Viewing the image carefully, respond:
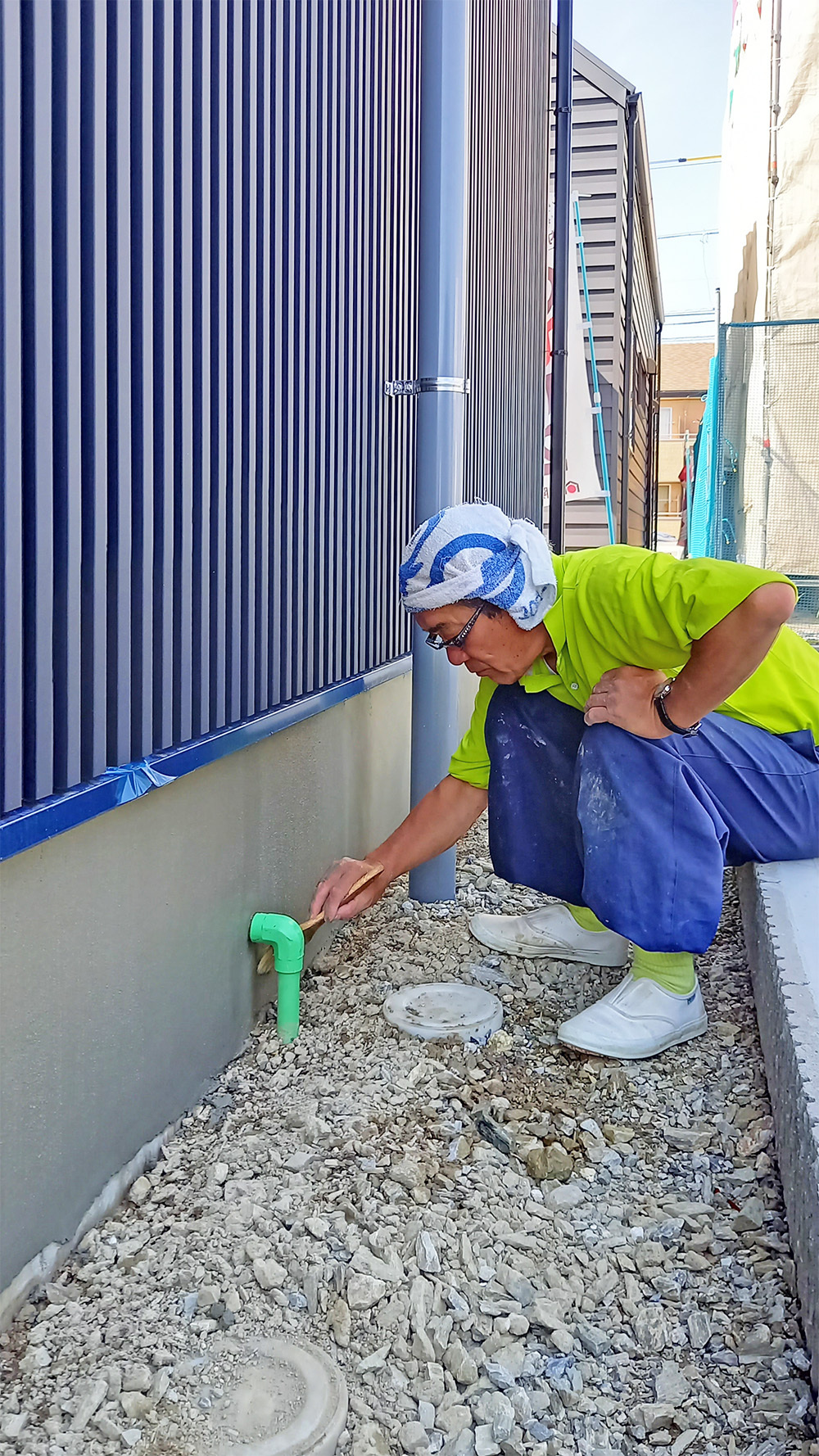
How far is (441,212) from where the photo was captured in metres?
2.97

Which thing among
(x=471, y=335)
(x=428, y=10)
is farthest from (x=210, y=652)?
(x=471, y=335)

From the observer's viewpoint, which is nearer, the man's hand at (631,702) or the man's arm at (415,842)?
the man's hand at (631,702)

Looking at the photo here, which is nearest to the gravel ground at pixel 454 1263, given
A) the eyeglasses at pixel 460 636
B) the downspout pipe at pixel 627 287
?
the eyeglasses at pixel 460 636

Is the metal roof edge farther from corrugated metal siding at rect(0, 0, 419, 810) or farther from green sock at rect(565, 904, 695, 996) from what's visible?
green sock at rect(565, 904, 695, 996)

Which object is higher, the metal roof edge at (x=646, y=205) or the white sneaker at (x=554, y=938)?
the metal roof edge at (x=646, y=205)

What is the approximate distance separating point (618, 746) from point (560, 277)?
451cm

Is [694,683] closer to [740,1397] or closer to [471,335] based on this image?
[740,1397]

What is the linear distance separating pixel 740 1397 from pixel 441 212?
2.76 m

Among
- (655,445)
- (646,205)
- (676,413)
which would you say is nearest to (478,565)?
(646,205)

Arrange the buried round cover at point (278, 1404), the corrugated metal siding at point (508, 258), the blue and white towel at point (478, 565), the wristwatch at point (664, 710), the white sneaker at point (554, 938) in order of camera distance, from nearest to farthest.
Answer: the buried round cover at point (278, 1404) < the blue and white towel at point (478, 565) < the wristwatch at point (664, 710) < the white sneaker at point (554, 938) < the corrugated metal siding at point (508, 258)

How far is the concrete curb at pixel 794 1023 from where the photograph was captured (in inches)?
60.7

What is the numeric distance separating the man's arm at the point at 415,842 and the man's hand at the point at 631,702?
1.58 feet

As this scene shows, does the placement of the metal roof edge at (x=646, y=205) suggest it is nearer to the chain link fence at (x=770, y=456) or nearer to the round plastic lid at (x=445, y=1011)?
the chain link fence at (x=770, y=456)

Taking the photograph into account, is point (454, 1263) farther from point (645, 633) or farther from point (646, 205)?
point (646, 205)
